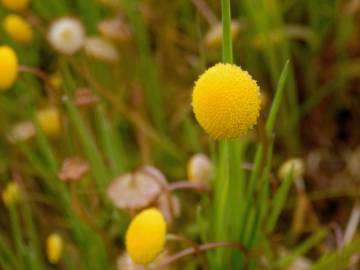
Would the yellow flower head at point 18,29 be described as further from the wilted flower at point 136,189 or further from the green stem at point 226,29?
the green stem at point 226,29

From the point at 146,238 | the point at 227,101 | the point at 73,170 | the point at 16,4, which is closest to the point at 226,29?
the point at 227,101

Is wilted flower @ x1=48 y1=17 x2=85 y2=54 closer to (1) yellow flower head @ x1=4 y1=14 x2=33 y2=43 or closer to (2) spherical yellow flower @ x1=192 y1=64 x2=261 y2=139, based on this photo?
(1) yellow flower head @ x1=4 y1=14 x2=33 y2=43

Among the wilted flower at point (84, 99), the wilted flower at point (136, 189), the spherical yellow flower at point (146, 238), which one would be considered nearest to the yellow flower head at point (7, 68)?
the wilted flower at point (84, 99)

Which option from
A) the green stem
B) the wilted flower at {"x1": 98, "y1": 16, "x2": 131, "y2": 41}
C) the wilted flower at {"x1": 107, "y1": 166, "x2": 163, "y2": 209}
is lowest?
the wilted flower at {"x1": 107, "y1": 166, "x2": 163, "y2": 209}

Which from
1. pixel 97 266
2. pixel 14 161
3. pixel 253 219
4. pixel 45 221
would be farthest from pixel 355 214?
pixel 14 161

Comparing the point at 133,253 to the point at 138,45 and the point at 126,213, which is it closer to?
the point at 126,213

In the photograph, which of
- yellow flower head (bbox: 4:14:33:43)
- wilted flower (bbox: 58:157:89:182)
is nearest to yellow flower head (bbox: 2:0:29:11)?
yellow flower head (bbox: 4:14:33:43)

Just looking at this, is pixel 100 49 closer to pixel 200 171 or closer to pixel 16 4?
pixel 16 4
